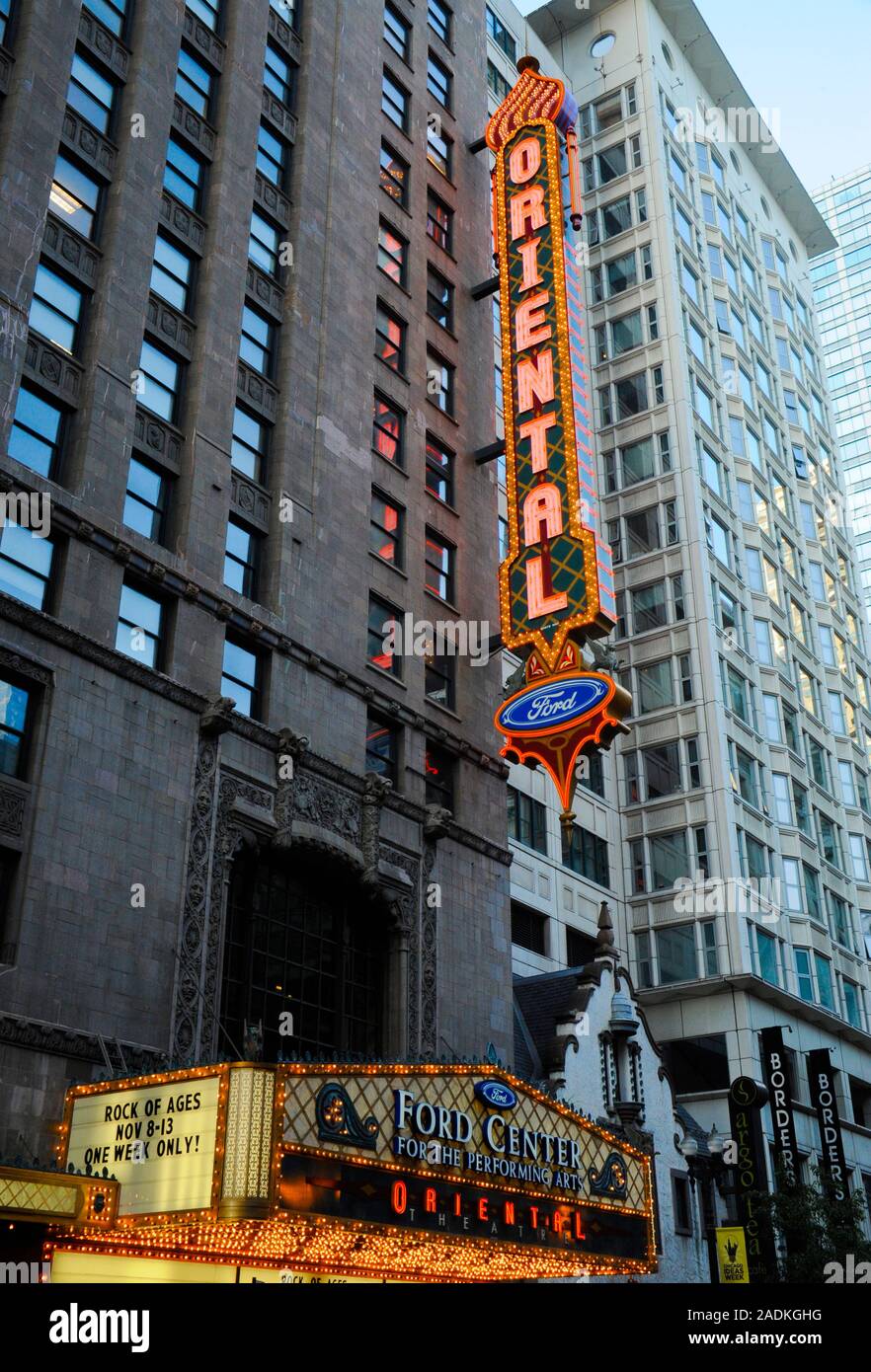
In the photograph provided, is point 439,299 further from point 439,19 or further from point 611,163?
point 611,163

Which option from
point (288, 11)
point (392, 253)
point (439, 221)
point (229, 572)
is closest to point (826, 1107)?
point (229, 572)

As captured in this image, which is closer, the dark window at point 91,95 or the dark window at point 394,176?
the dark window at point 91,95

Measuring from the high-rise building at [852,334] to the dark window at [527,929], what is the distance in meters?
116

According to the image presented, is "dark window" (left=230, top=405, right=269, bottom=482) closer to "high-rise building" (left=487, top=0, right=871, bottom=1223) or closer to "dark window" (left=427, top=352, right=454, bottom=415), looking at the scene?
"dark window" (left=427, top=352, right=454, bottom=415)

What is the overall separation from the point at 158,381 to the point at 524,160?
18.8 metres

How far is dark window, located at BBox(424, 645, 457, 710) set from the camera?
35312 mm

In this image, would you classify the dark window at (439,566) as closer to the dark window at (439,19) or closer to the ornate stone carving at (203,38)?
the ornate stone carving at (203,38)

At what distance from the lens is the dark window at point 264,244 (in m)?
33.0

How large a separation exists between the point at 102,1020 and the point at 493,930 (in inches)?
523

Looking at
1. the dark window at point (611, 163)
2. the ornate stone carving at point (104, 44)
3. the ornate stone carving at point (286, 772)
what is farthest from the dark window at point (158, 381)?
the dark window at point (611, 163)

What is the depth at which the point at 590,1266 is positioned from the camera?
2570cm

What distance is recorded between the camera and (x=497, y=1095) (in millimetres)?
23250
